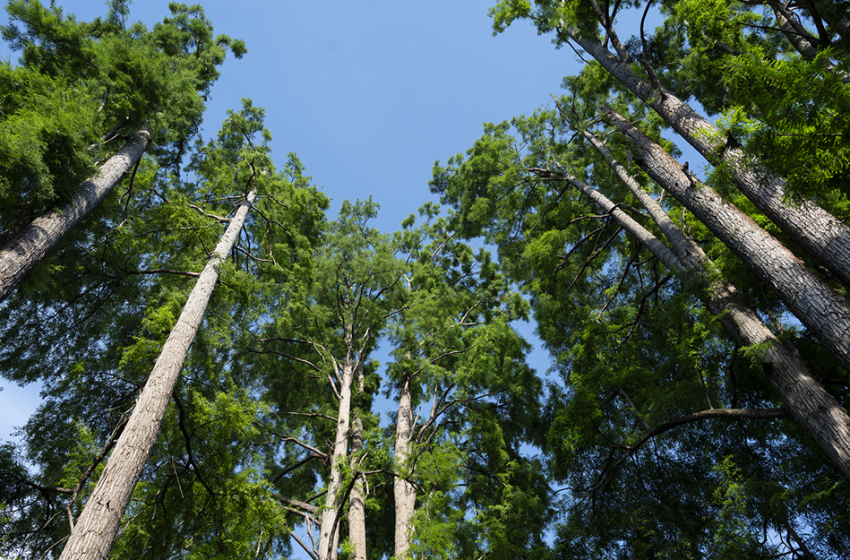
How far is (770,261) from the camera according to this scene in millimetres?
4609

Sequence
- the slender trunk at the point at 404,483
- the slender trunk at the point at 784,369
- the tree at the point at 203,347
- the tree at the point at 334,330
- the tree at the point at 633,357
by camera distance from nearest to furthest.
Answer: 1. the slender trunk at the point at 784,369
2. the tree at the point at 633,357
3. the tree at the point at 203,347
4. the slender trunk at the point at 404,483
5. the tree at the point at 334,330

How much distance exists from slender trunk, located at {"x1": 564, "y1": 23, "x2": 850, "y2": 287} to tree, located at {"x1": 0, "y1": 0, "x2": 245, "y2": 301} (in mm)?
7895

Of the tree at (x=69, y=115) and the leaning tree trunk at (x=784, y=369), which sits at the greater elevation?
the tree at (x=69, y=115)

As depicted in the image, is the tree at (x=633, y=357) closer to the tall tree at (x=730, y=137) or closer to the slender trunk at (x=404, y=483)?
the tall tree at (x=730, y=137)

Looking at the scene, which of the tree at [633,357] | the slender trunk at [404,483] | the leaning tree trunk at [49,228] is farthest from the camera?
the slender trunk at [404,483]

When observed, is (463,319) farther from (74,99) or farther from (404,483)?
(74,99)

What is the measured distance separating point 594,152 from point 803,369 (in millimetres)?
8344

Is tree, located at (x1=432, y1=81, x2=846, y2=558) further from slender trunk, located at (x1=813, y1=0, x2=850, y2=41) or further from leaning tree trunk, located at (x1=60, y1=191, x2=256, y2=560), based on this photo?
leaning tree trunk, located at (x1=60, y1=191, x2=256, y2=560)

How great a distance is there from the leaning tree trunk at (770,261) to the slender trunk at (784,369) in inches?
22.3

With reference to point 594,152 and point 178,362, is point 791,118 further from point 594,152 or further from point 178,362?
point 594,152

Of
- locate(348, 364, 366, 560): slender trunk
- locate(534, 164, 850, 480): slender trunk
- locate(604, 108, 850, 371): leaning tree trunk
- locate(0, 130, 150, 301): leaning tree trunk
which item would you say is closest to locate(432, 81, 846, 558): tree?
locate(534, 164, 850, 480): slender trunk

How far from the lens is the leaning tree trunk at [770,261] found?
394 cm

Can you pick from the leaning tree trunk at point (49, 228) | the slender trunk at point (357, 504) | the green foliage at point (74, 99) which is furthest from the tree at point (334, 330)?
the green foliage at point (74, 99)

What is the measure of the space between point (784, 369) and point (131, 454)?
24.0 feet
